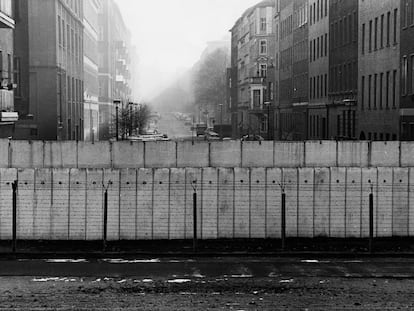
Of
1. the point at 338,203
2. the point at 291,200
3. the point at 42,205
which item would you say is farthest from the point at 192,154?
the point at 42,205

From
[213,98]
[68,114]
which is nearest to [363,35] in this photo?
[68,114]

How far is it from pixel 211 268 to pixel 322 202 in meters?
3.72

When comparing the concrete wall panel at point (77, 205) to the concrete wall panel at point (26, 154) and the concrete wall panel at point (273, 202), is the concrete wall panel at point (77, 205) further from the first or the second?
the concrete wall panel at point (273, 202)

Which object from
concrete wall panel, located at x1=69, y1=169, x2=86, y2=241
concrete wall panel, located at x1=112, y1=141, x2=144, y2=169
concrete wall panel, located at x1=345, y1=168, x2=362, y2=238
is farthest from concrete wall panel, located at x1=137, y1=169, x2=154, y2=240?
concrete wall panel, located at x1=345, y1=168, x2=362, y2=238

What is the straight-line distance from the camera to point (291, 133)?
94500 millimetres

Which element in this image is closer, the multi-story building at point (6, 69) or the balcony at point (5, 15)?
the balcony at point (5, 15)

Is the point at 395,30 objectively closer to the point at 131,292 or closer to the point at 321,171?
the point at 321,171

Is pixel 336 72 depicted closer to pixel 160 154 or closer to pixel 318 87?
pixel 318 87

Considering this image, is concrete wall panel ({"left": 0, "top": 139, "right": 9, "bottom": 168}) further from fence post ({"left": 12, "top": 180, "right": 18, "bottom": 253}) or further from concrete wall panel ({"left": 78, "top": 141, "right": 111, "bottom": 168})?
concrete wall panel ({"left": 78, "top": 141, "right": 111, "bottom": 168})

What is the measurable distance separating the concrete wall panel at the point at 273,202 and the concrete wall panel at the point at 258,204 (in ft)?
0.27

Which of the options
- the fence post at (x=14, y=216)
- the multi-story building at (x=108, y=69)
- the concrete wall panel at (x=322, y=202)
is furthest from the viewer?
the multi-story building at (x=108, y=69)

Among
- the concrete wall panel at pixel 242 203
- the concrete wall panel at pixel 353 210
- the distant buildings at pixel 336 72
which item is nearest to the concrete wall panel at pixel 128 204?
the concrete wall panel at pixel 242 203

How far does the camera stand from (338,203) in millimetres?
19656

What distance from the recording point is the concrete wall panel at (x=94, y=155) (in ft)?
67.7
